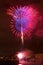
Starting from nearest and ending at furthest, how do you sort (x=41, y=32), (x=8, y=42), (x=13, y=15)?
(x=13, y=15) → (x=41, y=32) → (x=8, y=42)

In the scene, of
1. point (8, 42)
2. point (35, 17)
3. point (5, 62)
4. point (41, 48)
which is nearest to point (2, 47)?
point (8, 42)

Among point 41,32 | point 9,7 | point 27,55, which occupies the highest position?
point 9,7

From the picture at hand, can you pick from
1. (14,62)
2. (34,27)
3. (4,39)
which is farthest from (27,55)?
(14,62)

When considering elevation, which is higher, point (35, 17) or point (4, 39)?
point (35, 17)

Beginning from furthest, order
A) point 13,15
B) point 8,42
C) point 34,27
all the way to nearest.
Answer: point 8,42 < point 34,27 < point 13,15

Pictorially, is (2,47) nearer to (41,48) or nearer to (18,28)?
(41,48)

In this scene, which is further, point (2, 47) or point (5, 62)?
point (2, 47)

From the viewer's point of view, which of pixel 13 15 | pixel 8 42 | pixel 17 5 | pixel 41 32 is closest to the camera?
pixel 13 15

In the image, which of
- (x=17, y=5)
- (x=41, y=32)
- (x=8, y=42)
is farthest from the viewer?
(x=8, y=42)

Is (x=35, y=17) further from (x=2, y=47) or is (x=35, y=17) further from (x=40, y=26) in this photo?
(x=2, y=47)
